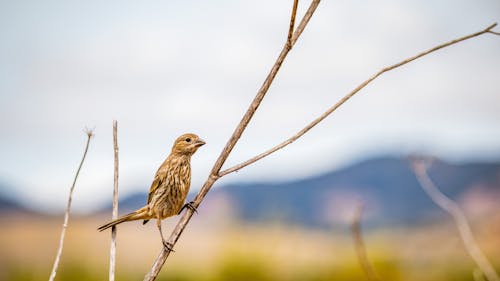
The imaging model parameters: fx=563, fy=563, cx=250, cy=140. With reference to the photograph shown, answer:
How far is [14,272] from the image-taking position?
37.6 feet

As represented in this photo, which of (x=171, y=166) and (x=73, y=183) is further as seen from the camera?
(x=171, y=166)

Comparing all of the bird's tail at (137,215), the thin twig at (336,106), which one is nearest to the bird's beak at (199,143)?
the bird's tail at (137,215)

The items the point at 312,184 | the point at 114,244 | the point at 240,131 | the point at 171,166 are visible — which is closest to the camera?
the point at 240,131

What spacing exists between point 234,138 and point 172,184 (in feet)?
8.34

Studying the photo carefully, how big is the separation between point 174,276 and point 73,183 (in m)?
9.99

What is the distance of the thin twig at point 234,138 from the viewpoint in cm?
161

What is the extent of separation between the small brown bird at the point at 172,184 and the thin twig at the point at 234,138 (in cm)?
220

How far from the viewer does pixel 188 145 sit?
A: 421 cm

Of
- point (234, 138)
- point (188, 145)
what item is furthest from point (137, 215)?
point (234, 138)

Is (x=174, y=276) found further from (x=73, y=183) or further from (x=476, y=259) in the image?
(x=476, y=259)

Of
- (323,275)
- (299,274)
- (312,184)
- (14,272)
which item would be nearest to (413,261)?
(323,275)

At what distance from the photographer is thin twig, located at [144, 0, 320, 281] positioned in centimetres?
161

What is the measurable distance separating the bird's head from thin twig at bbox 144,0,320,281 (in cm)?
244

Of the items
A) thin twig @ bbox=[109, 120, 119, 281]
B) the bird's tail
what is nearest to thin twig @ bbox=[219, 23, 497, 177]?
thin twig @ bbox=[109, 120, 119, 281]
